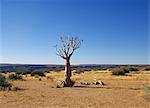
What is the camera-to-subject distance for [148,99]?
55.9ft

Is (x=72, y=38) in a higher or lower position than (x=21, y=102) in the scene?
higher

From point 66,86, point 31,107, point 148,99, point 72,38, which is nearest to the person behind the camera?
point 31,107

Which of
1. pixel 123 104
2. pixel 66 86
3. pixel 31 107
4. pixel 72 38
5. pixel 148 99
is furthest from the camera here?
pixel 72 38

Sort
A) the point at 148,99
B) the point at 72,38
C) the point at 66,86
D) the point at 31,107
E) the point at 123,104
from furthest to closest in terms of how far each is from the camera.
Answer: the point at 72,38 < the point at 66,86 < the point at 148,99 < the point at 123,104 < the point at 31,107

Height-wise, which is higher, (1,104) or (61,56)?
(61,56)

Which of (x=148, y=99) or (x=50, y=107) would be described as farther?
(x=148, y=99)

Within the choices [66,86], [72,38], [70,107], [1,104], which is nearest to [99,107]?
[70,107]

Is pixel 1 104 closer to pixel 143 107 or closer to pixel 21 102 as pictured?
pixel 21 102

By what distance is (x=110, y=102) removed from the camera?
53.4 ft

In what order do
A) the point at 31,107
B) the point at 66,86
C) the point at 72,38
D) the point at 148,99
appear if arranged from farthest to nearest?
the point at 72,38
the point at 66,86
the point at 148,99
the point at 31,107

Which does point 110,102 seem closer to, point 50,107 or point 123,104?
point 123,104

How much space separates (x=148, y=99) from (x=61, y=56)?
495 inches

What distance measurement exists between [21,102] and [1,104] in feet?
3.63

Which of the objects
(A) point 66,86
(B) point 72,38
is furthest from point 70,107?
(B) point 72,38
